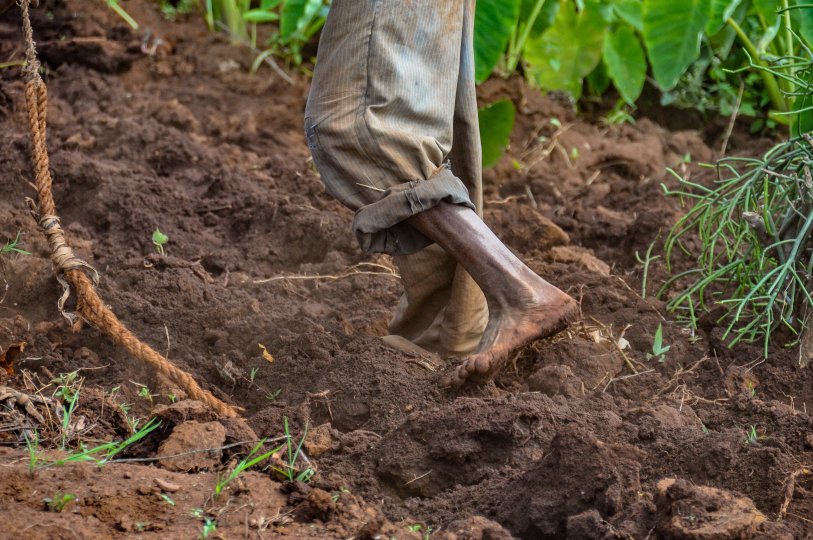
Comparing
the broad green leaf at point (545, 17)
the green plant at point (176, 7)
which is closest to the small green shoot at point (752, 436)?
the broad green leaf at point (545, 17)

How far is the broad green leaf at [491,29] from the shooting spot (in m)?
3.63

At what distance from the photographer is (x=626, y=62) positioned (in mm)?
4227

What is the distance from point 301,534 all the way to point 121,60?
3007mm

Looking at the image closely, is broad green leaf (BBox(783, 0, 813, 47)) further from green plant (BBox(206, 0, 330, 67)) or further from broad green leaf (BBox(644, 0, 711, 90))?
green plant (BBox(206, 0, 330, 67))

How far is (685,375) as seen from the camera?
7.89 ft

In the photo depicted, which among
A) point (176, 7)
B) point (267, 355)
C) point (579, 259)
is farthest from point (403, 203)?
point (176, 7)

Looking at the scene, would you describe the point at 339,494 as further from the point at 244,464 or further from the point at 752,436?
the point at 752,436

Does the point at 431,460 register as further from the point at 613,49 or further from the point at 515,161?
the point at 613,49

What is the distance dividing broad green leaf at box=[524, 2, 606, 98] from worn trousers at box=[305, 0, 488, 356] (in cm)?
221

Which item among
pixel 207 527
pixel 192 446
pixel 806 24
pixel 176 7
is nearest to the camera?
pixel 207 527

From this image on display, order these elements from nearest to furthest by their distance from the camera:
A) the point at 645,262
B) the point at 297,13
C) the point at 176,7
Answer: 1. the point at 645,262
2. the point at 297,13
3. the point at 176,7

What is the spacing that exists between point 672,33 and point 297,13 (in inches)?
56.5

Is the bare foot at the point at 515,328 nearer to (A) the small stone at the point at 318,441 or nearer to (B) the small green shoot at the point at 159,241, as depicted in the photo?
(A) the small stone at the point at 318,441

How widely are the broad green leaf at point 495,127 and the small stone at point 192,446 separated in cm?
198
